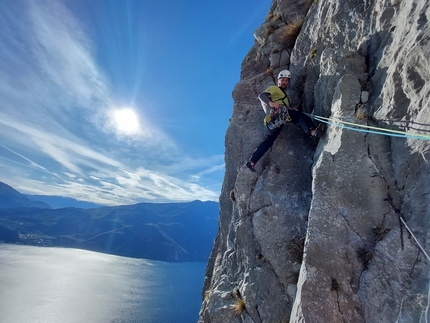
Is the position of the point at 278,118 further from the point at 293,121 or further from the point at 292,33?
the point at 292,33

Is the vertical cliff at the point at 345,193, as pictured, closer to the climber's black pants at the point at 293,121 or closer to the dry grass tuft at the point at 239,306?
the dry grass tuft at the point at 239,306

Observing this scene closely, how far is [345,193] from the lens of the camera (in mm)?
5195

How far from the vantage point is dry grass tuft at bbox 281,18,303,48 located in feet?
33.2

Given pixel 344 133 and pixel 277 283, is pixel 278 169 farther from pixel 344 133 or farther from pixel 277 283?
pixel 277 283

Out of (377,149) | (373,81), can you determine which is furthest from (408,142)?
(373,81)

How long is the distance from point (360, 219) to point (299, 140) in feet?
11.8

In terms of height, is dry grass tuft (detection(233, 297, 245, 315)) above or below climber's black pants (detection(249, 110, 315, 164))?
below

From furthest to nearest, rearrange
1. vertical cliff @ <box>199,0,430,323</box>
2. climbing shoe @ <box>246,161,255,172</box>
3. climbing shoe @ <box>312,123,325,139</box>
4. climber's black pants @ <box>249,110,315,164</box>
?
climbing shoe @ <box>246,161,255,172</box> → climber's black pants @ <box>249,110,315,164</box> → climbing shoe @ <box>312,123,325,139</box> → vertical cliff @ <box>199,0,430,323</box>

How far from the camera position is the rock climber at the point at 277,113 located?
279 inches

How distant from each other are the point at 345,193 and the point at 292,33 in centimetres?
802

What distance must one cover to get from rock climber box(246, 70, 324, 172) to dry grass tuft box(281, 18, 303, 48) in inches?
114

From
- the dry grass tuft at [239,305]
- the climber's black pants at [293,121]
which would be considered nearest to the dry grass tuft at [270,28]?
the climber's black pants at [293,121]

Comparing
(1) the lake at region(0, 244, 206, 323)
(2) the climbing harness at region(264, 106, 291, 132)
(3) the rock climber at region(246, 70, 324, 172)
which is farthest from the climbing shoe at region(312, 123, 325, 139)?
(1) the lake at region(0, 244, 206, 323)

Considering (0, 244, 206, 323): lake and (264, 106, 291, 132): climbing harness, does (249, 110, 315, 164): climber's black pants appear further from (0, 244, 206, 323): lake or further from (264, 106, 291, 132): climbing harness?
(0, 244, 206, 323): lake
